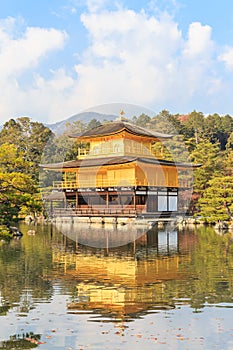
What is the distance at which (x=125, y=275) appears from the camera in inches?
485

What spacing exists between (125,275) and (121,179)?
2495cm

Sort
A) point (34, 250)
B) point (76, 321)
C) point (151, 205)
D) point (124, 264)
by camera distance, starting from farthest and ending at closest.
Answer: point (151, 205), point (34, 250), point (124, 264), point (76, 321)

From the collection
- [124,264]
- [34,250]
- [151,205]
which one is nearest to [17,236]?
[34,250]

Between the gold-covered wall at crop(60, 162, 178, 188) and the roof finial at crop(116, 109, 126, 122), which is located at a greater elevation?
the roof finial at crop(116, 109, 126, 122)

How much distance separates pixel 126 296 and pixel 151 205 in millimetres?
26703

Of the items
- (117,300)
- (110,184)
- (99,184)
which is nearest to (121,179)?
(110,184)

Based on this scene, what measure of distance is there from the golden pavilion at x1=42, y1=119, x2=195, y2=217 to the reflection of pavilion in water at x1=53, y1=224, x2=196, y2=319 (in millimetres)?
15378

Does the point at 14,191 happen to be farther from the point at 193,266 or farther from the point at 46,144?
the point at 46,144

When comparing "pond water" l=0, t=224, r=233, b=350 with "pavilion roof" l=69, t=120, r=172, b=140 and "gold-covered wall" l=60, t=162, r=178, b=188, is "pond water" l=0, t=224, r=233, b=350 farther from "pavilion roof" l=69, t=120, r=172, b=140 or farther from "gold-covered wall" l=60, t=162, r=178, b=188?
"pavilion roof" l=69, t=120, r=172, b=140

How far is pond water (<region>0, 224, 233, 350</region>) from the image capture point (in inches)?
273

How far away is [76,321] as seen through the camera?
7824mm

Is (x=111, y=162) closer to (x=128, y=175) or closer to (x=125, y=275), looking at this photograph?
(x=128, y=175)

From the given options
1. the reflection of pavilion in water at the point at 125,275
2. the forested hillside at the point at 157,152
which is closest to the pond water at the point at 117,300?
the reflection of pavilion in water at the point at 125,275

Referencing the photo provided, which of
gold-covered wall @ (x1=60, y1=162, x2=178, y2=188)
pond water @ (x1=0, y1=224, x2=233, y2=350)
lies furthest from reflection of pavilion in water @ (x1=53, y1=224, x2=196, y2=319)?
gold-covered wall @ (x1=60, y1=162, x2=178, y2=188)
